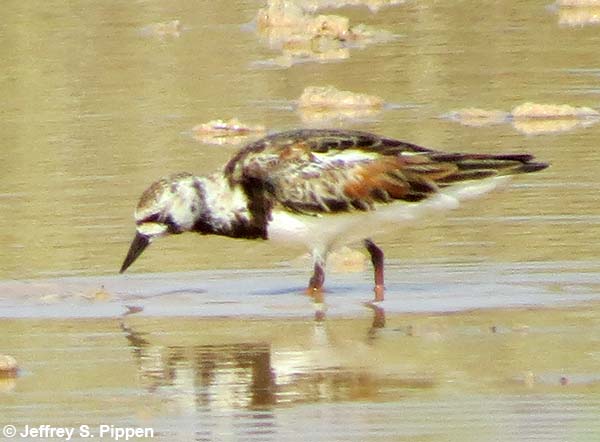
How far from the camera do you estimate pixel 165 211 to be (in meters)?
9.90

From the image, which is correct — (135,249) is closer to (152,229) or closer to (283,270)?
(152,229)

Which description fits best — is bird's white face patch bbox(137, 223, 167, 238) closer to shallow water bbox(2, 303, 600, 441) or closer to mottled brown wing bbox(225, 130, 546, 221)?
mottled brown wing bbox(225, 130, 546, 221)

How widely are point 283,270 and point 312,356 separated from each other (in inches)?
86.3

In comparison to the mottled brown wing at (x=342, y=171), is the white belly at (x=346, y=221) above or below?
below

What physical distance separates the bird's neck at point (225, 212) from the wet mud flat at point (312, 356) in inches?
10.5

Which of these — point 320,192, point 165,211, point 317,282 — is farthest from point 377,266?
point 165,211

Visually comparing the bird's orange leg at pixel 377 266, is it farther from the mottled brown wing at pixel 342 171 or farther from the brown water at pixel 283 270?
the mottled brown wing at pixel 342 171

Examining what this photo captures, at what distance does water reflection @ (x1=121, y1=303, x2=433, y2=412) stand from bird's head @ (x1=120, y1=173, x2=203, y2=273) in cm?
111

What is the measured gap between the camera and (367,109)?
14.2m

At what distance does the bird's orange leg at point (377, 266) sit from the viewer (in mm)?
9641

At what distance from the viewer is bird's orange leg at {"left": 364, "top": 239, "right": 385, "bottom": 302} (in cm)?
964

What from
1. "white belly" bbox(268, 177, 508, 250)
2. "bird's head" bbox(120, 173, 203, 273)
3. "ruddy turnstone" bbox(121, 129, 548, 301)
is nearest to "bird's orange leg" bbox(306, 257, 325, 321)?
"ruddy turnstone" bbox(121, 129, 548, 301)

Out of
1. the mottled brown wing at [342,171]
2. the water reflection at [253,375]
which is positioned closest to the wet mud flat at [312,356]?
the water reflection at [253,375]

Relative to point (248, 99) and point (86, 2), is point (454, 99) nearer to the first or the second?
point (248, 99)
